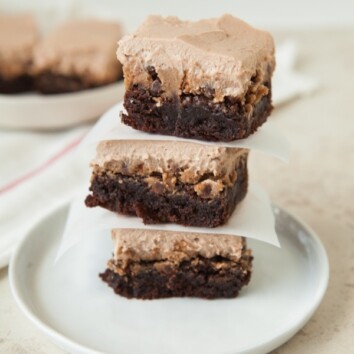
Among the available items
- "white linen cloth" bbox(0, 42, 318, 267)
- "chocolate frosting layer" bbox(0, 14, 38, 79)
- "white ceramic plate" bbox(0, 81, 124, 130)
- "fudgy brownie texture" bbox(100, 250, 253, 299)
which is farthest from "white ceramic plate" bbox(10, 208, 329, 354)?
"chocolate frosting layer" bbox(0, 14, 38, 79)

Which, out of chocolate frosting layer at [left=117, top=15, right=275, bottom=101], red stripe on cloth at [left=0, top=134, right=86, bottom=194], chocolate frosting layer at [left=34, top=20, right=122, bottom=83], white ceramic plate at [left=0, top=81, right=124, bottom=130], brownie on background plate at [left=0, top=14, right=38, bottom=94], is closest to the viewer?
chocolate frosting layer at [left=117, top=15, right=275, bottom=101]

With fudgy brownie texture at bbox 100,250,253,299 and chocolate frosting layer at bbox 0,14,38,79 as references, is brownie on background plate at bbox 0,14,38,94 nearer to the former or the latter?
chocolate frosting layer at bbox 0,14,38,79

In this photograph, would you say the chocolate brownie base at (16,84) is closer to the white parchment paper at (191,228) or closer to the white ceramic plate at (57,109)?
the white ceramic plate at (57,109)

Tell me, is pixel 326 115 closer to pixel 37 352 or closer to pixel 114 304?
pixel 114 304

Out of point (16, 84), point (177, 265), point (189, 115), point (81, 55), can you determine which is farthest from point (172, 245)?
point (16, 84)

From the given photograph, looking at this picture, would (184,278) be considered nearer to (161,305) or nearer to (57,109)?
(161,305)

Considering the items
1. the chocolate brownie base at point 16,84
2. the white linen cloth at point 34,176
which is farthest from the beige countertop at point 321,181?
the chocolate brownie base at point 16,84
